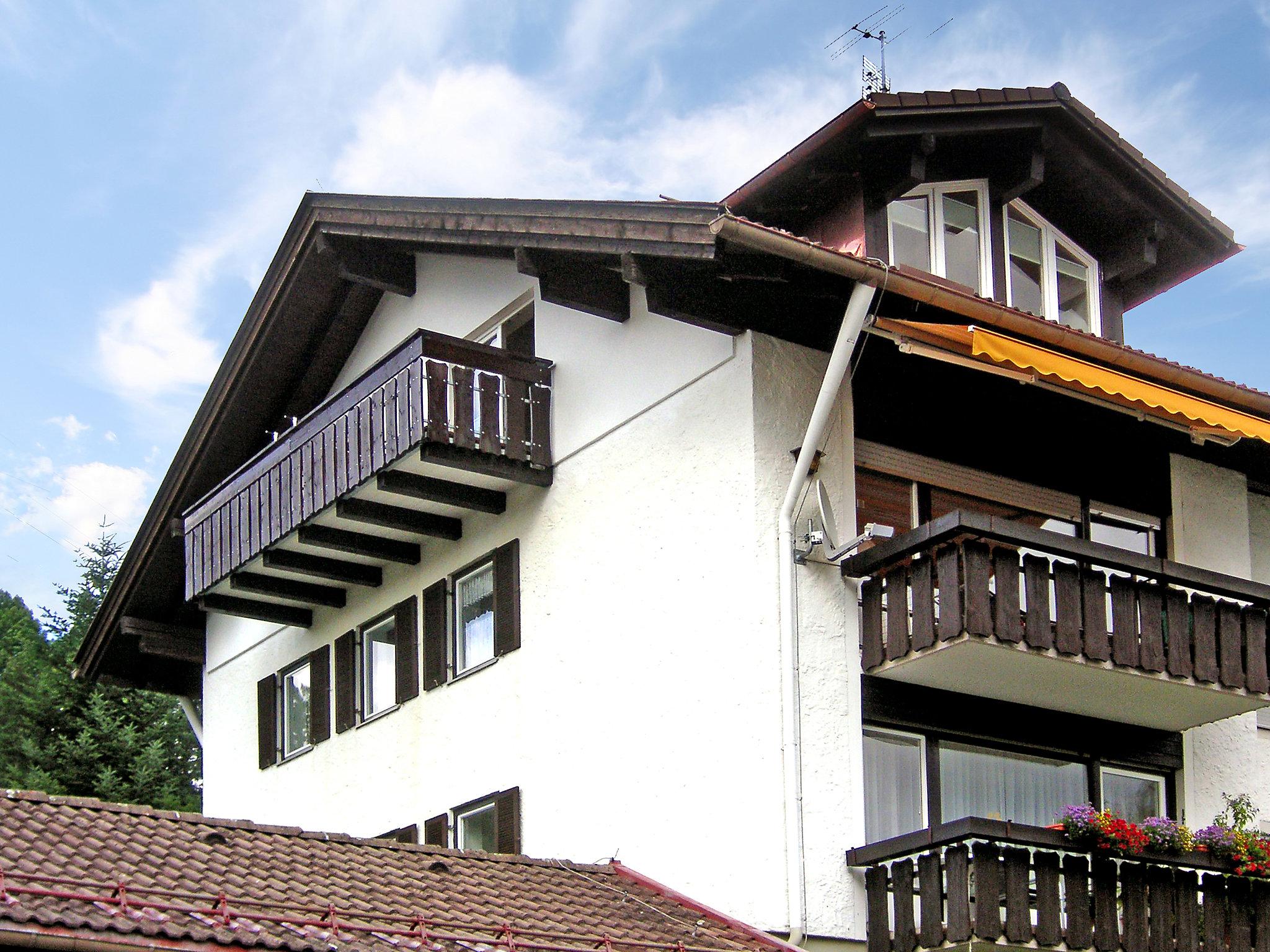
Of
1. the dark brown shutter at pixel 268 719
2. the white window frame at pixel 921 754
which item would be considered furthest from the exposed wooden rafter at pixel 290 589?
the white window frame at pixel 921 754

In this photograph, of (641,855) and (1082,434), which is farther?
(1082,434)

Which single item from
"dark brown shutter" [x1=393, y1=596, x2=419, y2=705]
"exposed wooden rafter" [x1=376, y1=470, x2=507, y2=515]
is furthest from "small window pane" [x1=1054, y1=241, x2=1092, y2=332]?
"dark brown shutter" [x1=393, y1=596, x2=419, y2=705]

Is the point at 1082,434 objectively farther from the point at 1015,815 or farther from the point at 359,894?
the point at 359,894

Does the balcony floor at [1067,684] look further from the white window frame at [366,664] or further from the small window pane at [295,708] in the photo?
the small window pane at [295,708]

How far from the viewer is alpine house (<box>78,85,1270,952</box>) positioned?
14.4 m

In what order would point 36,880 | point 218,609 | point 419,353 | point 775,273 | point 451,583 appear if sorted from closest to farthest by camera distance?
point 36,880, point 775,273, point 419,353, point 451,583, point 218,609

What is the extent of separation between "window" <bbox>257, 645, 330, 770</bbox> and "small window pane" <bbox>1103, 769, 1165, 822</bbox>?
8.71 m

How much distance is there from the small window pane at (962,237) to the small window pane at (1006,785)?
458 centimetres

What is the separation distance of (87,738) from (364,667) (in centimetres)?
2014

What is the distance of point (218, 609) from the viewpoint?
21.6 meters

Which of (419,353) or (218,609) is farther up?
(419,353)

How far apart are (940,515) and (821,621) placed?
75.3 inches

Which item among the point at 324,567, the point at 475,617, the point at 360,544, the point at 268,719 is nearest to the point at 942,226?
the point at 475,617

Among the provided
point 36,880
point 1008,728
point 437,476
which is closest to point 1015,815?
point 1008,728
